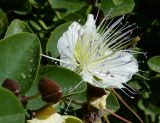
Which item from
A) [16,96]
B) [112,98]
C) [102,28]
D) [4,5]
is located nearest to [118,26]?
[102,28]

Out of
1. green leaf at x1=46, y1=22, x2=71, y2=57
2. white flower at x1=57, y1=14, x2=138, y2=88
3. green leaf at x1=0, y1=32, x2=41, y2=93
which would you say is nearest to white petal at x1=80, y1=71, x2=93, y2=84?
white flower at x1=57, y1=14, x2=138, y2=88

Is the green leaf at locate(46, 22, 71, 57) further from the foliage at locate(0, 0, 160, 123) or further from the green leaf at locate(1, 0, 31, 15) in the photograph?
the green leaf at locate(1, 0, 31, 15)

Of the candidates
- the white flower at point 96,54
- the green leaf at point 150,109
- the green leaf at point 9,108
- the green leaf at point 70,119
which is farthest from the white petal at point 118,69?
the green leaf at point 150,109

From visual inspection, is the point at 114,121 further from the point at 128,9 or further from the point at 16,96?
the point at 16,96

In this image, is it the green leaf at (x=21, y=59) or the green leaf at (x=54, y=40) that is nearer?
the green leaf at (x=21, y=59)

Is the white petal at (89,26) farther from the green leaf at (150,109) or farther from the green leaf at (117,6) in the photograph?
the green leaf at (150,109)
